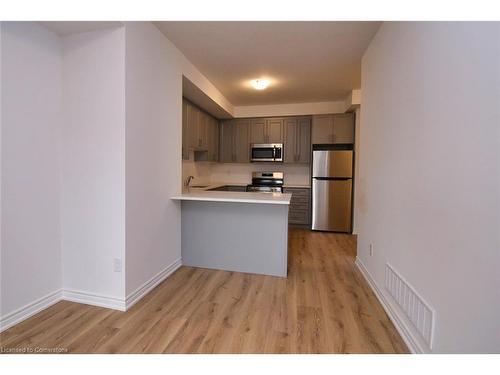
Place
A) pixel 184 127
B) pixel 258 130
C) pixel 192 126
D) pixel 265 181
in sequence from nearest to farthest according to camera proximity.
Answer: pixel 184 127, pixel 192 126, pixel 258 130, pixel 265 181

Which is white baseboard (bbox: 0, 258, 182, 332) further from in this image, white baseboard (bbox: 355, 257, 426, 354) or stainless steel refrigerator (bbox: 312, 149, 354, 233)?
stainless steel refrigerator (bbox: 312, 149, 354, 233)

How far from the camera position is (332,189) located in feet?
14.6

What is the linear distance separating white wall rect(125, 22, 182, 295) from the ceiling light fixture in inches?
50.0

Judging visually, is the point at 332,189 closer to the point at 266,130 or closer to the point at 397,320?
the point at 266,130

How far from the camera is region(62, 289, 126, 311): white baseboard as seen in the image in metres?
1.97

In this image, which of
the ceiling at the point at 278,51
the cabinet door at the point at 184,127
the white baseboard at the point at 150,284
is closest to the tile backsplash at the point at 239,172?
the cabinet door at the point at 184,127

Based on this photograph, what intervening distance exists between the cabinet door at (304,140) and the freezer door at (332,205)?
59 cm

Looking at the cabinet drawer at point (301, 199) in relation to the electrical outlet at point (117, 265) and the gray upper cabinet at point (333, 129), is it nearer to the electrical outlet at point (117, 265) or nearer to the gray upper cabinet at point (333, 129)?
the gray upper cabinet at point (333, 129)

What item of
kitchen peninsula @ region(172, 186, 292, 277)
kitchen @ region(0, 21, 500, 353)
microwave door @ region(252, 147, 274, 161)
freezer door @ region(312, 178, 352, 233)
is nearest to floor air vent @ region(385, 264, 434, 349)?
kitchen @ region(0, 21, 500, 353)

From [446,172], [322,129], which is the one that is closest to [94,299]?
[446,172]

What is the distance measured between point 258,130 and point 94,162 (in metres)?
3.52

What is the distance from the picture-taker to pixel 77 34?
1961 mm

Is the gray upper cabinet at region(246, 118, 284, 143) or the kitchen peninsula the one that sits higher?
the gray upper cabinet at region(246, 118, 284, 143)
